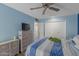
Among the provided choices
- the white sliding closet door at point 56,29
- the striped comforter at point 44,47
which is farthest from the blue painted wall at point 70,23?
the striped comforter at point 44,47

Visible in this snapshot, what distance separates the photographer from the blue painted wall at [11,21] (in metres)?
0.96

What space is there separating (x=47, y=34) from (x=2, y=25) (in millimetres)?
527

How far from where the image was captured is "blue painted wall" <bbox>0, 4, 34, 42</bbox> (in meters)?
0.96

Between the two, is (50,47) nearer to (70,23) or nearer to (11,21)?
(70,23)

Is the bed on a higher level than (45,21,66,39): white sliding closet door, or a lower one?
lower

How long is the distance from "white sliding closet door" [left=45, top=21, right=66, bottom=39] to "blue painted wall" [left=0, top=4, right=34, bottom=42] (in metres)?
0.19

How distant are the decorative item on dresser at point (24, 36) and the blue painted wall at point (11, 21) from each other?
46 millimetres

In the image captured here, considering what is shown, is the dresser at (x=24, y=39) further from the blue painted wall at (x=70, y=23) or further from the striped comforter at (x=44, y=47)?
the blue painted wall at (x=70, y=23)

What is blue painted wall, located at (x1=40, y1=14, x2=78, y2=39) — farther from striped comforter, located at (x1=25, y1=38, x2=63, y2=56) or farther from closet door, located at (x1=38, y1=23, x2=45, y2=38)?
striped comforter, located at (x1=25, y1=38, x2=63, y2=56)

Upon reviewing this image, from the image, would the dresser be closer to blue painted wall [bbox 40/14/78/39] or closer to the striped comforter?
the striped comforter

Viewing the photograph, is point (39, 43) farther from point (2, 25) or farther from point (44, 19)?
point (2, 25)

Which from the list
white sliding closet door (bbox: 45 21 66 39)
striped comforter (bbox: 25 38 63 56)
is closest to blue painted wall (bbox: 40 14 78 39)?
white sliding closet door (bbox: 45 21 66 39)

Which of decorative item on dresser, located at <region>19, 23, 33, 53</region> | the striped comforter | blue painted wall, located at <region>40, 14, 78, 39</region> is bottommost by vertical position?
the striped comforter

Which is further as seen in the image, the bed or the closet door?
the closet door
